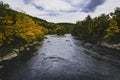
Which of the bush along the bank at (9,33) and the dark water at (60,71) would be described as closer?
the dark water at (60,71)

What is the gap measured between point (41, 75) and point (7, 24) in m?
22.1

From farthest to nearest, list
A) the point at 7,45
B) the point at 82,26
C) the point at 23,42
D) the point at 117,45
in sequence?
the point at 82,26
the point at 117,45
the point at 23,42
the point at 7,45

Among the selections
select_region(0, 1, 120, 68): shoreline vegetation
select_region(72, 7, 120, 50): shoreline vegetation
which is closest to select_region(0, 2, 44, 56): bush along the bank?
select_region(0, 1, 120, 68): shoreline vegetation

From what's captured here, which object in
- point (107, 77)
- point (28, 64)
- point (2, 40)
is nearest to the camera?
point (107, 77)

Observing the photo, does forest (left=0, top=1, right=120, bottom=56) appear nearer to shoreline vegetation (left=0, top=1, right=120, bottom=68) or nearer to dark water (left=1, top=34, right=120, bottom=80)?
shoreline vegetation (left=0, top=1, right=120, bottom=68)

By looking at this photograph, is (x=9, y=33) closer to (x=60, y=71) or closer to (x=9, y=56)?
(x=9, y=56)

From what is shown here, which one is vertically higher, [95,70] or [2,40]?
[2,40]

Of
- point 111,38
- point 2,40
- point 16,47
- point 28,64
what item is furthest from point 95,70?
point 111,38

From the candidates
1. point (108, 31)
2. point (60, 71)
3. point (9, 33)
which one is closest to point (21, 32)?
point (9, 33)

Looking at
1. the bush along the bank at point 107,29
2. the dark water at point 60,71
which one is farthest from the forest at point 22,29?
the dark water at point 60,71

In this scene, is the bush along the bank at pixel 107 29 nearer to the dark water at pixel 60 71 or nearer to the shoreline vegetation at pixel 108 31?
the shoreline vegetation at pixel 108 31

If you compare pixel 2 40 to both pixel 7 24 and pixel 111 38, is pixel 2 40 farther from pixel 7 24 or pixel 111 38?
pixel 111 38

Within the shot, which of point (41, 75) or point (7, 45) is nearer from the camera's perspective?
point (41, 75)

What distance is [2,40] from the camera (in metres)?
51.8
